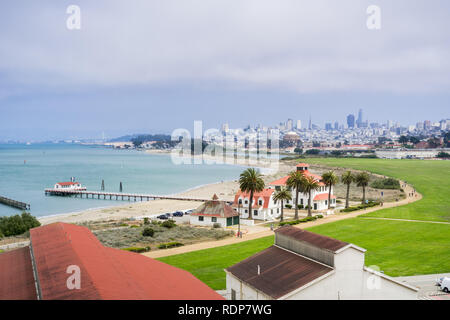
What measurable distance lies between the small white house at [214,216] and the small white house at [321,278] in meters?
29.2

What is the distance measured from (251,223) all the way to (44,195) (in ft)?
210

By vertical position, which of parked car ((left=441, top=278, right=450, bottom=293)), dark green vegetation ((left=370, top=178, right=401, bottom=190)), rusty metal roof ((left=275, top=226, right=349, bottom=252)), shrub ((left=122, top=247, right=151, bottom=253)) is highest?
rusty metal roof ((left=275, top=226, right=349, bottom=252))

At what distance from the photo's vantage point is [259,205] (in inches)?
2290

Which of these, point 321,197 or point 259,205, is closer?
point 259,205

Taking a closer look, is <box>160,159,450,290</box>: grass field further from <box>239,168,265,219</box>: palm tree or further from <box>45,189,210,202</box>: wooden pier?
<box>45,189,210,202</box>: wooden pier

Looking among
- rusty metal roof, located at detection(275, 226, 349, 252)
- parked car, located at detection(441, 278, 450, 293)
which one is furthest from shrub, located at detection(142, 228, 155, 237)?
parked car, located at detection(441, 278, 450, 293)

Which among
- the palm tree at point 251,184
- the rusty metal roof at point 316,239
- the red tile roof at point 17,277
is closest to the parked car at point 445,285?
the rusty metal roof at point 316,239

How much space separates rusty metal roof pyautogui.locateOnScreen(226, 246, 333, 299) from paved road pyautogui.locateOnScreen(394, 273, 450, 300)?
8405mm

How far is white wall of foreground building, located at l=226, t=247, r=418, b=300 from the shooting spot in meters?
19.2

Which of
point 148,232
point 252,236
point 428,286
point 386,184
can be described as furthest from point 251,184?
point 386,184

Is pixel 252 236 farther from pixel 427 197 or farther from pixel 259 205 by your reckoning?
pixel 427 197

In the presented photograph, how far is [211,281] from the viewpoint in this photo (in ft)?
91.1

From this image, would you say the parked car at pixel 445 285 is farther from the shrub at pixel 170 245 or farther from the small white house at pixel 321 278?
the shrub at pixel 170 245

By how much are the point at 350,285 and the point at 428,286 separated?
9943mm
